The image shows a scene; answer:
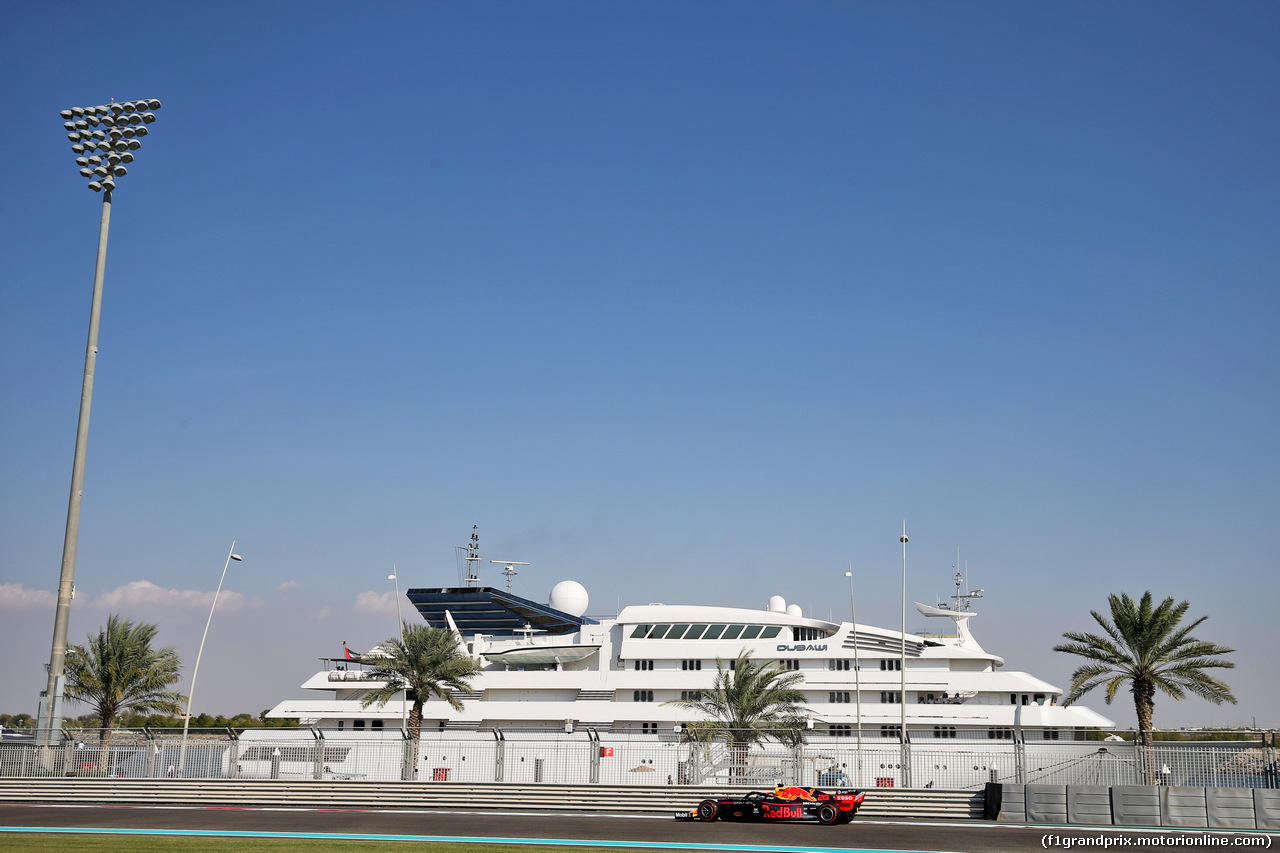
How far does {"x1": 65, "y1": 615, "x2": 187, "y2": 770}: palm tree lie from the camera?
37656 millimetres

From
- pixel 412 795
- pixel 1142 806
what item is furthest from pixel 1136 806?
pixel 412 795

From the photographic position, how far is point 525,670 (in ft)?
155

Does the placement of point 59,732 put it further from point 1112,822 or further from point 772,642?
point 772,642

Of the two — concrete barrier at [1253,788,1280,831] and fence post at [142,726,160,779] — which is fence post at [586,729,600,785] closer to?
fence post at [142,726,160,779]

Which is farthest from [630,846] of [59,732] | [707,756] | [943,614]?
[943,614]

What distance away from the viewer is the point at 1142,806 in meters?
22.8

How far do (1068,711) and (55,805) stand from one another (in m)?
36.5

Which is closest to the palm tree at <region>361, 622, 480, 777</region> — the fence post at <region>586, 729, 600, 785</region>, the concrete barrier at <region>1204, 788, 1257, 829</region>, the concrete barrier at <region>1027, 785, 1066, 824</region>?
the fence post at <region>586, 729, 600, 785</region>

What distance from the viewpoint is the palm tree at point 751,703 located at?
4044 centimetres

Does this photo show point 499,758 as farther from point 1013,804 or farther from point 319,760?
point 1013,804

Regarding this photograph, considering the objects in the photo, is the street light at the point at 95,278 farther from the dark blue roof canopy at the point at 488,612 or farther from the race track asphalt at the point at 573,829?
the dark blue roof canopy at the point at 488,612

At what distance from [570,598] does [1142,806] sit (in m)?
37.0

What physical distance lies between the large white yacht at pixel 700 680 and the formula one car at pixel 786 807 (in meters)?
17.5

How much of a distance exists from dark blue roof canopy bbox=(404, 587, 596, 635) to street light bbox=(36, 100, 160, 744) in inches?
1072
